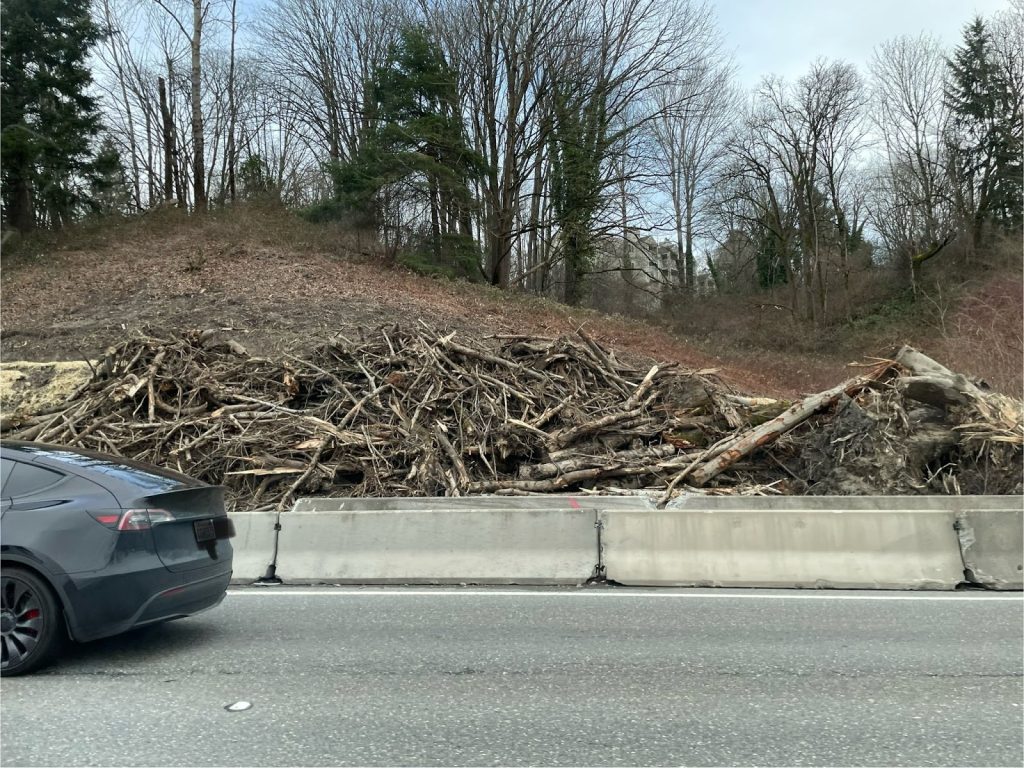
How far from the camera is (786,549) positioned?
26.0 ft

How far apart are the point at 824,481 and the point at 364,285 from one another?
49.3 ft

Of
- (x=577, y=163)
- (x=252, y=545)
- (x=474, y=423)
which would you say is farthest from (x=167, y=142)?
(x=252, y=545)

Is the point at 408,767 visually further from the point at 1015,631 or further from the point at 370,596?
the point at 1015,631

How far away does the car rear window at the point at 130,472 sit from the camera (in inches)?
220

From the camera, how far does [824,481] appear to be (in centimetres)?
1078

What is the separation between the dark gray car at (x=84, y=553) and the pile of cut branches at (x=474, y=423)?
17.0 ft

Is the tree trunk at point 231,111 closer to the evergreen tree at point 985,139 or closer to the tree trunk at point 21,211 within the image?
the tree trunk at point 21,211

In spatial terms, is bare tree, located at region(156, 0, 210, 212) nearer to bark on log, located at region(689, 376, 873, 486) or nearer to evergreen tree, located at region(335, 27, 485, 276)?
evergreen tree, located at region(335, 27, 485, 276)

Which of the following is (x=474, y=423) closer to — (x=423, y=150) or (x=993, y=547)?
(x=993, y=547)

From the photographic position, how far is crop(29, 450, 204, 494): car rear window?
5.58 meters

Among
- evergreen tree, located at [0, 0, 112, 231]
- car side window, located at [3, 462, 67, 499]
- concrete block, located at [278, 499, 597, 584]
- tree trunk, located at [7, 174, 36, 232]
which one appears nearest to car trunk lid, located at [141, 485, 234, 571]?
car side window, located at [3, 462, 67, 499]

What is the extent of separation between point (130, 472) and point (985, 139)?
4349 centimetres

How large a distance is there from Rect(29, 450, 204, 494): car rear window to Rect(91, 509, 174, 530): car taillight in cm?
17

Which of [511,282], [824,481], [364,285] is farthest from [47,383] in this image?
[511,282]
